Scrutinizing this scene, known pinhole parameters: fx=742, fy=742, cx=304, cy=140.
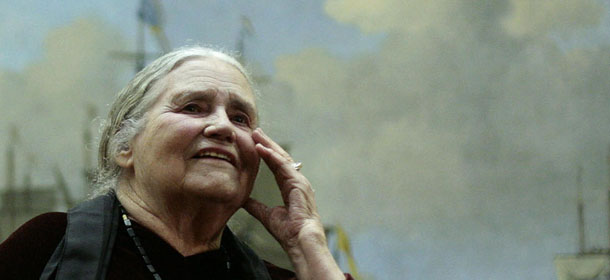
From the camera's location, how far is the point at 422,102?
697 cm

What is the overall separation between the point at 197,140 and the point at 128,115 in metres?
0.24

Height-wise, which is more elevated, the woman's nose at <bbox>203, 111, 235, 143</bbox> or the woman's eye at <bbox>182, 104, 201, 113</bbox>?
the woman's eye at <bbox>182, 104, 201, 113</bbox>

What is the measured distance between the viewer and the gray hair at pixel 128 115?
75.7 inches

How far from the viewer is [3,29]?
20.5 feet

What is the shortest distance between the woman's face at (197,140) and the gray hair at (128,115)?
19mm

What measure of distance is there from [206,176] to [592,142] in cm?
571

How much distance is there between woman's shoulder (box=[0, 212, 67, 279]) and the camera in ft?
5.41

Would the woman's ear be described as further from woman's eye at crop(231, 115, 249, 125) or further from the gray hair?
woman's eye at crop(231, 115, 249, 125)

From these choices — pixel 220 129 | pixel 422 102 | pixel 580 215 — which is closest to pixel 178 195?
→ pixel 220 129

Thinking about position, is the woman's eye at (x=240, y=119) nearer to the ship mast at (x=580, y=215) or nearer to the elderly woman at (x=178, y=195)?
the elderly woman at (x=178, y=195)

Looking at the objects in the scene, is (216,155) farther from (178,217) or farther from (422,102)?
(422,102)

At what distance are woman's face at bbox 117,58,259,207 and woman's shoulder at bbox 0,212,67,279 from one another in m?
0.24

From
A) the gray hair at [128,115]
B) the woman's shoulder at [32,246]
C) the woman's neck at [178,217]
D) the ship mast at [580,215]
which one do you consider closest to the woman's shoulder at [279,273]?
the woman's neck at [178,217]

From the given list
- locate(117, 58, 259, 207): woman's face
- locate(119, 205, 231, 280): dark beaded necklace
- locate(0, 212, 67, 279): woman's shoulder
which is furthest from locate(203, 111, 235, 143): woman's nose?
locate(0, 212, 67, 279): woman's shoulder
